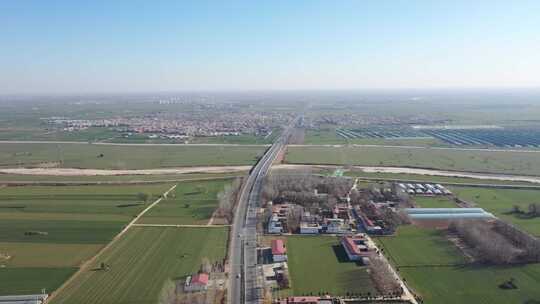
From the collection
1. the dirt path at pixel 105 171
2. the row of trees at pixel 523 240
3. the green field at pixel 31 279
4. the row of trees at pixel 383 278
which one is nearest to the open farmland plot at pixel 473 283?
the row of trees at pixel 523 240

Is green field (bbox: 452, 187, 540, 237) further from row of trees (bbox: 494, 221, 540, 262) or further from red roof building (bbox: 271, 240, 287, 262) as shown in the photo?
red roof building (bbox: 271, 240, 287, 262)

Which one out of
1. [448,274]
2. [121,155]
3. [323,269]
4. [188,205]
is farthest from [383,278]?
[121,155]

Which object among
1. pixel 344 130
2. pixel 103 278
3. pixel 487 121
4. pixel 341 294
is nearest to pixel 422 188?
pixel 341 294

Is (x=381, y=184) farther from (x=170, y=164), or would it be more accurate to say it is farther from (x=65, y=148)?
(x=65, y=148)

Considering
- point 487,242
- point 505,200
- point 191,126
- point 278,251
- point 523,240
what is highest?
point 191,126

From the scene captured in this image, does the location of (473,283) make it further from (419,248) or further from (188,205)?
(188,205)
